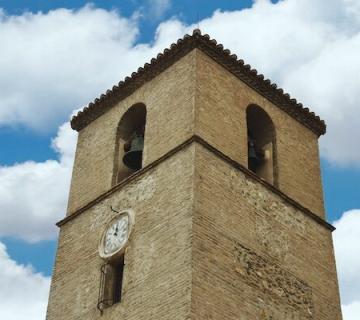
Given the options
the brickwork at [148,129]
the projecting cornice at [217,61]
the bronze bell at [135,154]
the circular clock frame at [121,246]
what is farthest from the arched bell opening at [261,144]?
the circular clock frame at [121,246]

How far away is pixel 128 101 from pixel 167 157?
2.83 meters

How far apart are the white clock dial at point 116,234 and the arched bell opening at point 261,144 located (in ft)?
9.82

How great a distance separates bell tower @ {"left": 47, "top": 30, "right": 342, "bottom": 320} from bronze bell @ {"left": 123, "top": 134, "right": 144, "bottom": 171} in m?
0.04

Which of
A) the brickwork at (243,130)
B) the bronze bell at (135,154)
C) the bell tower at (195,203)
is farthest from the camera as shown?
the bronze bell at (135,154)

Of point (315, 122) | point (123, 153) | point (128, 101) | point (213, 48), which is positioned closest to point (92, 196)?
point (123, 153)

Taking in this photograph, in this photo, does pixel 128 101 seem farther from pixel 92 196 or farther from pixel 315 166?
pixel 315 166

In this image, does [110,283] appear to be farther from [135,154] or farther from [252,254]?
[135,154]

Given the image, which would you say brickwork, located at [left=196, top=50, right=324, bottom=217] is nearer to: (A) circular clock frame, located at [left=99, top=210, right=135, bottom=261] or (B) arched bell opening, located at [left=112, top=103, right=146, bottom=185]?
(B) arched bell opening, located at [left=112, top=103, right=146, bottom=185]

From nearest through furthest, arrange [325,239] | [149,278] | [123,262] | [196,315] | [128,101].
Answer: [196,315]
[149,278]
[123,262]
[325,239]
[128,101]

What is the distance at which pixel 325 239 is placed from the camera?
675 inches

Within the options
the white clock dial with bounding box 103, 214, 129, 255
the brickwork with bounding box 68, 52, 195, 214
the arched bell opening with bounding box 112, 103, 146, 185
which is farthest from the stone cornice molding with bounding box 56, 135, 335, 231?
the white clock dial with bounding box 103, 214, 129, 255

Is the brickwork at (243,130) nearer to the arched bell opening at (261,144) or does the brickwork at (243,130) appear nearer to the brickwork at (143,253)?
the arched bell opening at (261,144)

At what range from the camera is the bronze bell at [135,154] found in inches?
687

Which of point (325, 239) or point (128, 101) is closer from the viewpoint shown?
point (325, 239)
